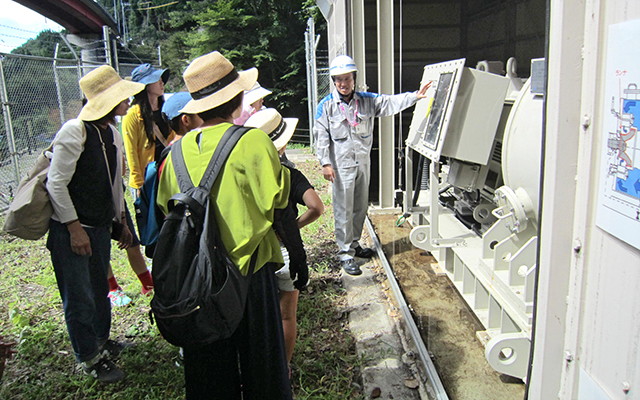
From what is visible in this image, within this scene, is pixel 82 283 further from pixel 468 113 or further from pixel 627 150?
pixel 627 150

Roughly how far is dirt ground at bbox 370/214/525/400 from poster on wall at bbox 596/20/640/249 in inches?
72.2

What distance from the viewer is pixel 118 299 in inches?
150

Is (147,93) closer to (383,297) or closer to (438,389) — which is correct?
(383,297)

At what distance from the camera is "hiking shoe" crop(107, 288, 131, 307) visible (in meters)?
3.80

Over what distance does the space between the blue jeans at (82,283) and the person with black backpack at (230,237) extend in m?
1.10

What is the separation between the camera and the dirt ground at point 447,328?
2598 millimetres

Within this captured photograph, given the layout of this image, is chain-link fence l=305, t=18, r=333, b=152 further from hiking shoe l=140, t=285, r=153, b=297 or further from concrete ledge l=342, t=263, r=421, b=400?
hiking shoe l=140, t=285, r=153, b=297

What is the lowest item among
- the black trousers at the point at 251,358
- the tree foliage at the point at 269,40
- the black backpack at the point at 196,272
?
the black trousers at the point at 251,358

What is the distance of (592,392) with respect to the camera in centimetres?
118

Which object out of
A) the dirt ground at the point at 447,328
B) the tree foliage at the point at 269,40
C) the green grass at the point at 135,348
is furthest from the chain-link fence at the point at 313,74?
the green grass at the point at 135,348

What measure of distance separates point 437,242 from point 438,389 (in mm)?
1259

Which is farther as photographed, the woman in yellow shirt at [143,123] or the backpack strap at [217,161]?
the woman in yellow shirt at [143,123]

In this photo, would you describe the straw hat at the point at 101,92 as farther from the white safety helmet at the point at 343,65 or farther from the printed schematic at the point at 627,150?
the printed schematic at the point at 627,150

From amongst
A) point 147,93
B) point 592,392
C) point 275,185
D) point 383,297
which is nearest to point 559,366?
point 592,392
